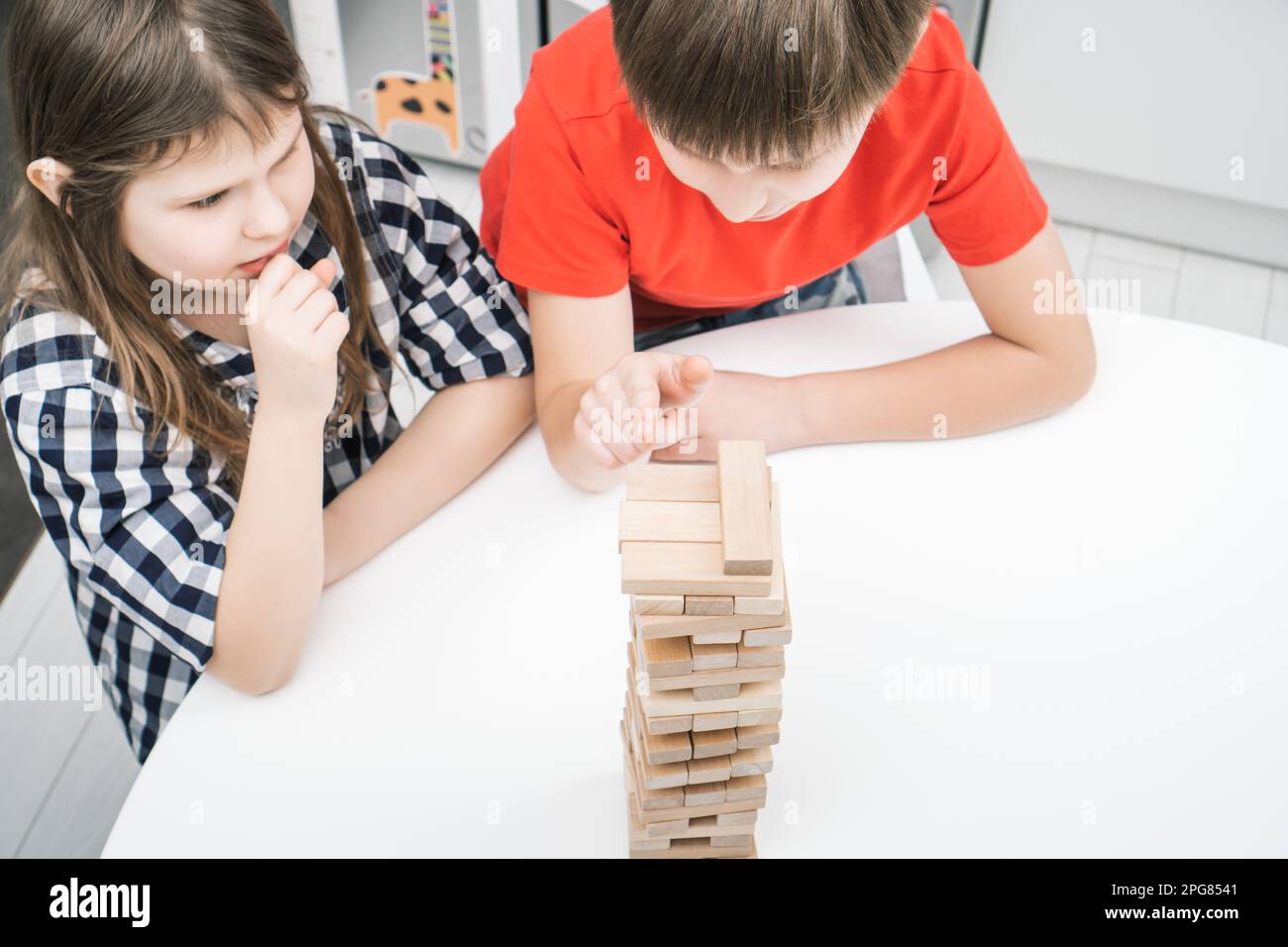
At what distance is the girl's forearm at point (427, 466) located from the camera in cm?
98

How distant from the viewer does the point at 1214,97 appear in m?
2.09

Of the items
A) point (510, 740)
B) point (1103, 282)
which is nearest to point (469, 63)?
point (1103, 282)

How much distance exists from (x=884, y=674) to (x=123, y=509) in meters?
0.60

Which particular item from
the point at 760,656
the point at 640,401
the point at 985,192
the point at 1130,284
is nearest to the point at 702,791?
the point at 760,656

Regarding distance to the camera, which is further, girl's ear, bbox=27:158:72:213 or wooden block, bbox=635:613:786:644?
girl's ear, bbox=27:158:72:213

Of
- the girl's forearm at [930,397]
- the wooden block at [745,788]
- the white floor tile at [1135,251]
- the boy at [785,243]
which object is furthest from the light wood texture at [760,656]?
the white floor tile at [1135,251]

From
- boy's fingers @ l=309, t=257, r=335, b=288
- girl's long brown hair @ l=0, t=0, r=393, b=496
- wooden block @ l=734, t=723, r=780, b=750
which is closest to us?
wooden block @ l=734, t=723, r=780, b=750

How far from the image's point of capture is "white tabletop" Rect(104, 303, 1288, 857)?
82cm

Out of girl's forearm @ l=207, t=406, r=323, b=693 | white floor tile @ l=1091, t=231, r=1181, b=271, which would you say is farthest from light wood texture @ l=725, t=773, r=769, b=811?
white floor tile @ l=1091, t=231, r=1181, b=271

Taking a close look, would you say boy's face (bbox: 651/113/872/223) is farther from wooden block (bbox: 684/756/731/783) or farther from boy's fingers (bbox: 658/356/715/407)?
wooden block (bbox: 684/756/731/783)

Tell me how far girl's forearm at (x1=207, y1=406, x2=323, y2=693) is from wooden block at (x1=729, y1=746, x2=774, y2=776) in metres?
0.35

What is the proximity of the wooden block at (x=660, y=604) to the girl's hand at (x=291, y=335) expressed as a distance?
39 cm

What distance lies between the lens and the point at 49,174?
2.88 ft
